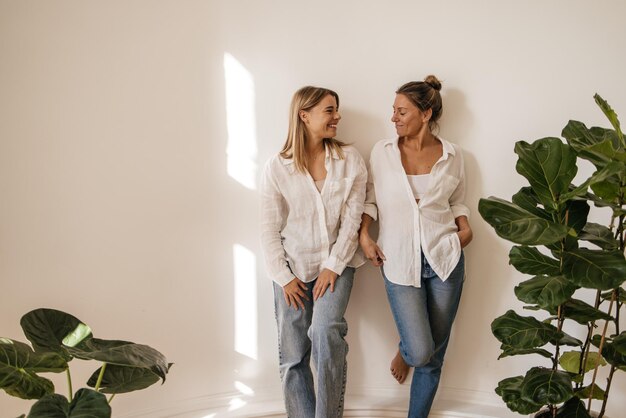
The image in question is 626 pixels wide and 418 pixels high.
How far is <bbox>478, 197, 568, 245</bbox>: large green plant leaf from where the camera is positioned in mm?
1344

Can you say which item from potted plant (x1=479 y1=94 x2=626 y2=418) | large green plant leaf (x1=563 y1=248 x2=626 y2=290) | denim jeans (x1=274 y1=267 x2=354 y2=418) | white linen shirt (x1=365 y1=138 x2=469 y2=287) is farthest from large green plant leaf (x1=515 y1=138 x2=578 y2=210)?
denim jeans (x1=274 y1=267 x2=354 y2=418)

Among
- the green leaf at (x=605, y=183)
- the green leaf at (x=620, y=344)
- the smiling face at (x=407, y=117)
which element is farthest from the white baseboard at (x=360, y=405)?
the green leaf at (x=605, y=183)

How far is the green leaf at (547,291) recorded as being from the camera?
55.7 inches

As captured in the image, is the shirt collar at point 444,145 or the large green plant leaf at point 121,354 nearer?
the large green plant leaf at point 121,354

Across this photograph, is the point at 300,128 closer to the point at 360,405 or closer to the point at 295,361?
the point at 295,361

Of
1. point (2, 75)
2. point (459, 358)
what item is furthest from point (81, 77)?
point (459, 358)

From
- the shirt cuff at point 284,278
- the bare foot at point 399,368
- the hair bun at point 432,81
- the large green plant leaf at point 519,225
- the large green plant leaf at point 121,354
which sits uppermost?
the hair bun at point 432,81

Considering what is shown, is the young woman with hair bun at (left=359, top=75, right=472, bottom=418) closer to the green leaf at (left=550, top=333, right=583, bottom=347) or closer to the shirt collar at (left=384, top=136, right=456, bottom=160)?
the shirt collar at (left=384, top=136, right=456, bottom=160)

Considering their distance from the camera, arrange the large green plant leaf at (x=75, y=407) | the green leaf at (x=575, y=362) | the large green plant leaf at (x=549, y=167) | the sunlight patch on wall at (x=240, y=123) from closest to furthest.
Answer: the large green plant leaf at (x=75, y=407), the large green plant leaf at (x=549, y=167), the green leaf at (x=575, y=362), the sunlight patch on wall at (x=240, y=123)

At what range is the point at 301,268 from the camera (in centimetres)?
229

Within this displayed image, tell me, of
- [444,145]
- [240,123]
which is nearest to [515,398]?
[444,145]

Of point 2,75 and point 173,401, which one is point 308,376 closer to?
point 173,401

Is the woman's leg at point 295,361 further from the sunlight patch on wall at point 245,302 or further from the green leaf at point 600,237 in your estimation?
the green leaf at point 600,237

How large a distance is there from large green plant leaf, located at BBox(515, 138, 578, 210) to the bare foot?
4.26 ft
